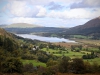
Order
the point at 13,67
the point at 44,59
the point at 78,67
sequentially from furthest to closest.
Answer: the point at 44,59 < the point at 13,67 < the point at 78,67

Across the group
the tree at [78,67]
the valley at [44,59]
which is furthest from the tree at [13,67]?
the tree at [78,67]

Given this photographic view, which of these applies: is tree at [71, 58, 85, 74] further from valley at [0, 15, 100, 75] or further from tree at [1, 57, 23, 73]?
tree at [1, 57, 23, 73]

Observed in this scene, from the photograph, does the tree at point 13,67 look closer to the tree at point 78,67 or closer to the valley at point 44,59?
the valley at point 44,59

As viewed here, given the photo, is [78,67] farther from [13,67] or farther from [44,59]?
[44,59]

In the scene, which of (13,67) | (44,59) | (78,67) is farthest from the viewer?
(44,59)

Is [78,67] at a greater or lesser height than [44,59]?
greater

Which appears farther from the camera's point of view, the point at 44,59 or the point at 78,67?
the point at 44,59

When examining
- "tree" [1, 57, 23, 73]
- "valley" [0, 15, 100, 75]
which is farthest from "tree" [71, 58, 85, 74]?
"tree" [1, 57, 23, 73]

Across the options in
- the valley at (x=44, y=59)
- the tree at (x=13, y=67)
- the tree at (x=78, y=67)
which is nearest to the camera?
the tree at (x=78, y=67)

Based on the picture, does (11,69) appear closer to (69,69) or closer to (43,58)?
(69,69)

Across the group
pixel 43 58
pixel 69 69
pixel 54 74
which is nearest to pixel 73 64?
pixel 69 69

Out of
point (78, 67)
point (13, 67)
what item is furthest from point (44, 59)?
point (78, 67)

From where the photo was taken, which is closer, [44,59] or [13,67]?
[13,67]
